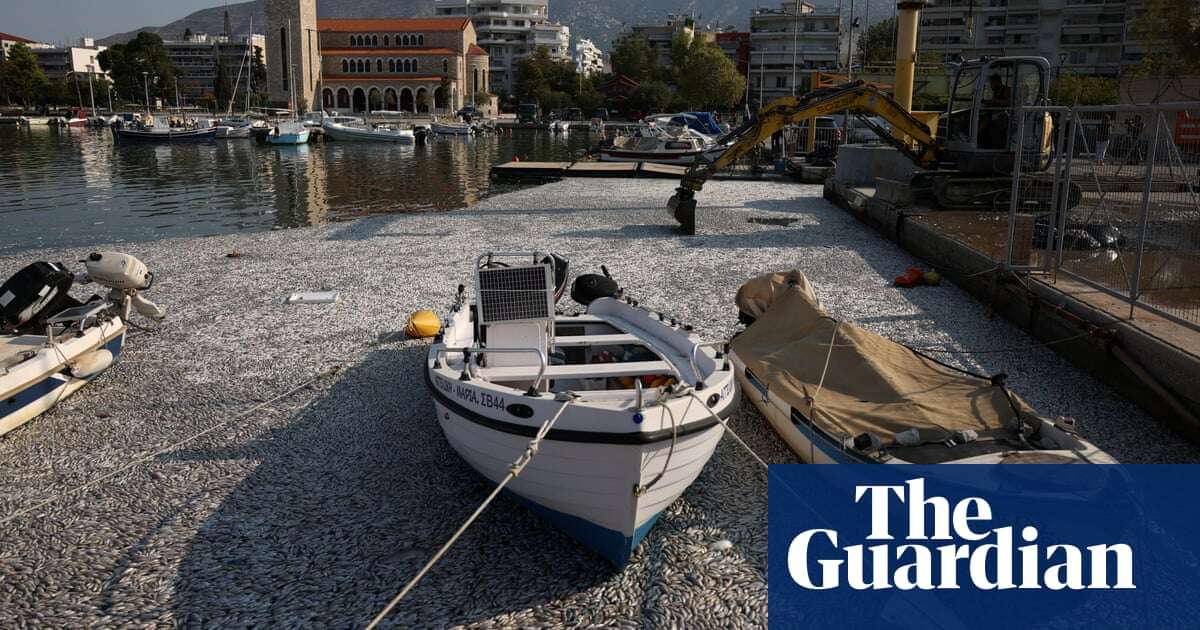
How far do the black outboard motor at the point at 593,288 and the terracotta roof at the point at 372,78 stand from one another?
127 metres

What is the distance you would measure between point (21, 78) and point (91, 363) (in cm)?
15910

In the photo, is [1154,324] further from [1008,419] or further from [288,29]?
[288,29]

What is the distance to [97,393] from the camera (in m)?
8.79

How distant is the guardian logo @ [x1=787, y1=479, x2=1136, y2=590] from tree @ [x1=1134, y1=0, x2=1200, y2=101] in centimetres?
3247

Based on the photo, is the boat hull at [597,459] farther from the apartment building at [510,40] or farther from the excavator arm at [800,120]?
the apartment building at [510,40]

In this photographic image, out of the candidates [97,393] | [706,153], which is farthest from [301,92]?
[97,393]

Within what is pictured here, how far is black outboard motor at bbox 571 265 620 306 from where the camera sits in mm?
9539

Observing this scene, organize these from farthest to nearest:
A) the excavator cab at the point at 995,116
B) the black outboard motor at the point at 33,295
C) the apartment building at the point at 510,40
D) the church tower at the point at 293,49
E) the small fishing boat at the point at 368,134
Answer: the apartment building at the point at 510,40, the church tower at the point at 293,49, the small fishing boat at the point at 368,134, the excavator cab at the point at 995,116, the black outboard motor at the point at 33,295

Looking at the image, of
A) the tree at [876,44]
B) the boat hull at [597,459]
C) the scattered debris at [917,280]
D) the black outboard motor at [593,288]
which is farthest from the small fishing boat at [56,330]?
the tree at [876,44]

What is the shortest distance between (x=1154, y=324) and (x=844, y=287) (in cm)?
519

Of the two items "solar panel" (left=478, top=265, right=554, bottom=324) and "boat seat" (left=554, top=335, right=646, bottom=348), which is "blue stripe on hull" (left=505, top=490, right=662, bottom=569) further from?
"boat seat" (left=554, top=335, right=646, bottom=348)

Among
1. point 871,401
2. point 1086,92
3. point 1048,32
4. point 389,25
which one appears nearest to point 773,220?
point 871,401

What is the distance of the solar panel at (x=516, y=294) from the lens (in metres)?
6.98

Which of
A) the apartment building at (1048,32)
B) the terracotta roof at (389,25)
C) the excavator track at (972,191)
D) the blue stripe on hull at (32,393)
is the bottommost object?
the blue stripe on hull at (32,393)
